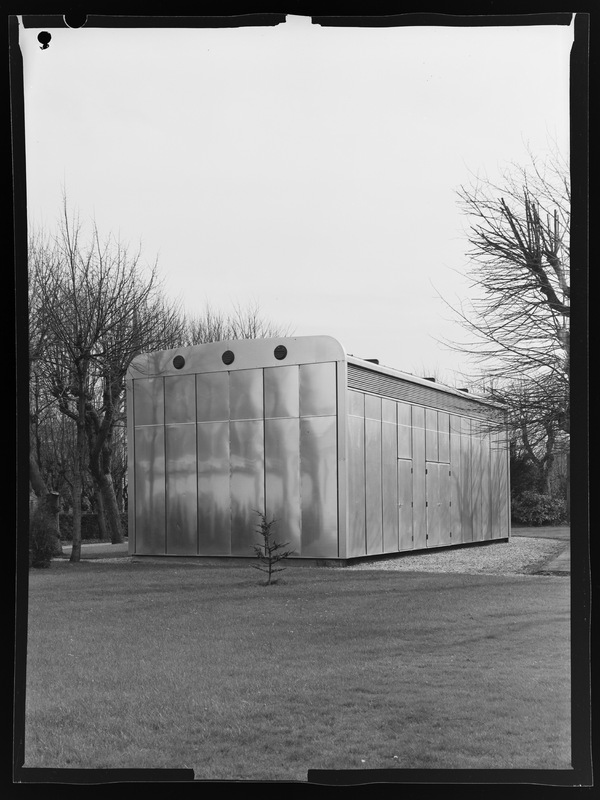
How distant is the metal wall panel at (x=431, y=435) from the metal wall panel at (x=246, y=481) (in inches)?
176

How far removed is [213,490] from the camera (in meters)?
17.5

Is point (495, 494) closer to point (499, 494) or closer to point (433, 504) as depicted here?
point (499, 494)

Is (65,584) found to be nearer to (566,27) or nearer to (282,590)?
(282,590)

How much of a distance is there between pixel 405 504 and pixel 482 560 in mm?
1895

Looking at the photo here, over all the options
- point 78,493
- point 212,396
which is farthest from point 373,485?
point 78,493

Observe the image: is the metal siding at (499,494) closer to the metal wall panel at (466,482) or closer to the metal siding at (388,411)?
the metal wall panel at (466,482)

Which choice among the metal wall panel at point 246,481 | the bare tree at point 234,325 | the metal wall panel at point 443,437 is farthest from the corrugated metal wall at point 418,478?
the bare tree at point 234,325

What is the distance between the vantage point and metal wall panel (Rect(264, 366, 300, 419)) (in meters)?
16.6

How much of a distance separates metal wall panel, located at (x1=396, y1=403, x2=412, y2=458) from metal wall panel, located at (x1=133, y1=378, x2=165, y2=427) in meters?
4.70

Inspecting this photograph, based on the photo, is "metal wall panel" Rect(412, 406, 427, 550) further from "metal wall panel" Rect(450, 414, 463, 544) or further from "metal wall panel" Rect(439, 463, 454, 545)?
"metal wall panel" Rect(450, 414, 463, 544)

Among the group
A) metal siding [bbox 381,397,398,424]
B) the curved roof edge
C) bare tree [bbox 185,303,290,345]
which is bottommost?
metal siding [bbox 381,397,398,424]

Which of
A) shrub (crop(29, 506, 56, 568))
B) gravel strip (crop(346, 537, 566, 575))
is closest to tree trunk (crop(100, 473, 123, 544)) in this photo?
shrub (crop(29, 506, 56, 568))

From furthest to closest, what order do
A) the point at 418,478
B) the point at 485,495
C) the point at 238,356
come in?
the point at 485,495 < the point at 418,478 < the point at 238,356

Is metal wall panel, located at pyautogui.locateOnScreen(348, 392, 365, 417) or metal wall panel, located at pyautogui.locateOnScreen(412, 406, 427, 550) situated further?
metal wall panel, located at pyautogui.locateOnScreen(412, 406, 427, 550)
